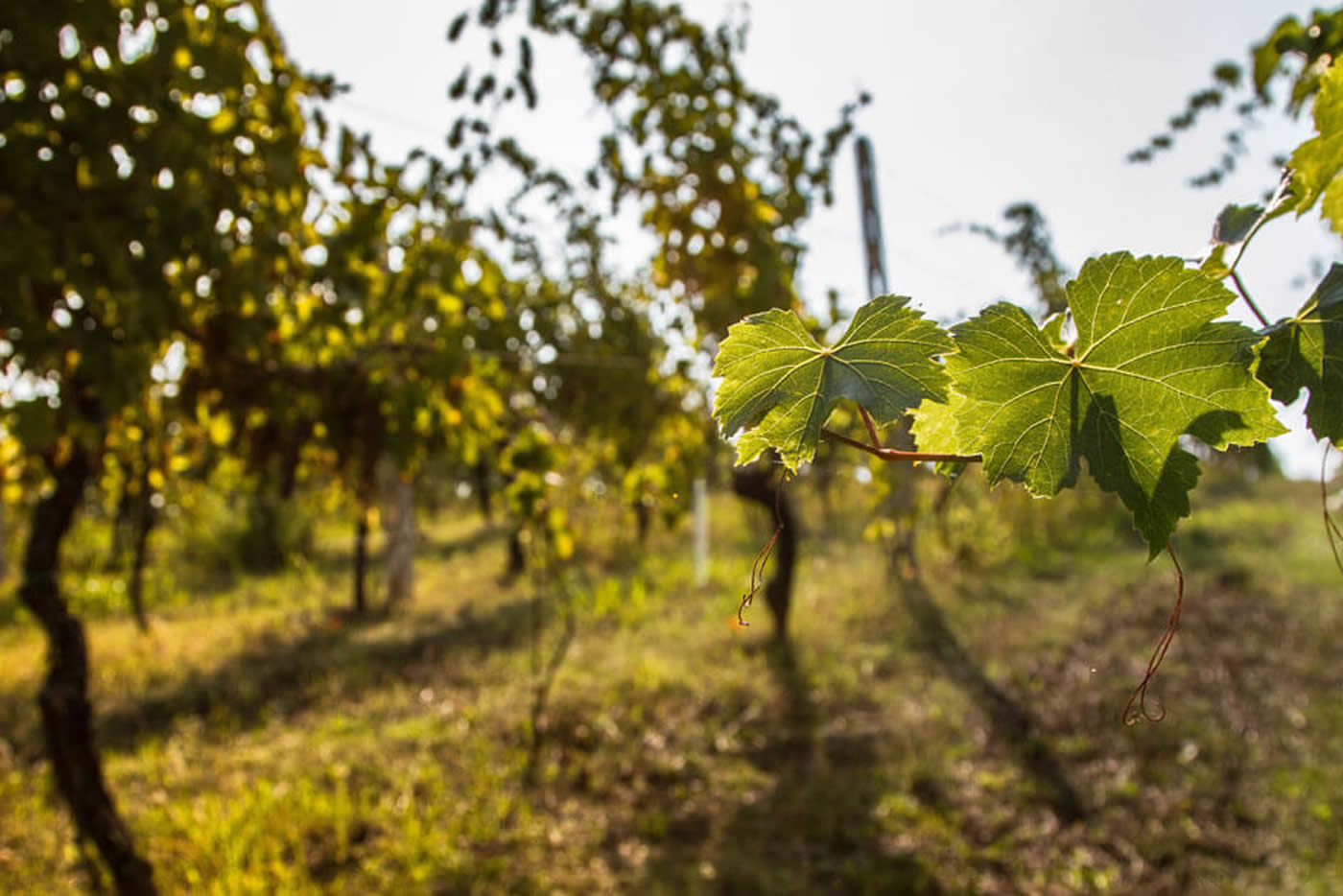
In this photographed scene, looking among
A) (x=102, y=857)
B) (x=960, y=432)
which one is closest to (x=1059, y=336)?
(x=960, y=432)

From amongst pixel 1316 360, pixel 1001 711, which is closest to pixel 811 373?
pixel 1316 360

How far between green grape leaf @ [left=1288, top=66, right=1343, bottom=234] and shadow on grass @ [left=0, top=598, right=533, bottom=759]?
5737mm

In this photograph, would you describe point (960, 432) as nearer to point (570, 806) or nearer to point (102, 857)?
point (102, 857)

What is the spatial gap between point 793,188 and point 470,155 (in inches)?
38.8

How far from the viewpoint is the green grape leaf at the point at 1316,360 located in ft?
1.37

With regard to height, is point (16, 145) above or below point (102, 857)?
above

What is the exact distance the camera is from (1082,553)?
8719 mm

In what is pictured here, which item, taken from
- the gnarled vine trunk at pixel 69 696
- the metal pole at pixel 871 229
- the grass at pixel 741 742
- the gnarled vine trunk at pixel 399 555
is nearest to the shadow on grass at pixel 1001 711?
the grass at pixel 741 742

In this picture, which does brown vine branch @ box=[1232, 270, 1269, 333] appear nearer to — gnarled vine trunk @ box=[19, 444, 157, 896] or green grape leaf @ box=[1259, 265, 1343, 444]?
green grape leaf @ box=[1259, 265, 1343, 444]

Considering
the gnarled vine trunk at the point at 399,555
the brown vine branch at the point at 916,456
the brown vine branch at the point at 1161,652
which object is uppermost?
the brown vine branch at the point at 916,456

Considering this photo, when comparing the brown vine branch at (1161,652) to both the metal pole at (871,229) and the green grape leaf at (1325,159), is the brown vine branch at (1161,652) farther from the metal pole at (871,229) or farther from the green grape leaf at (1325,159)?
the metal pole at (871,229)

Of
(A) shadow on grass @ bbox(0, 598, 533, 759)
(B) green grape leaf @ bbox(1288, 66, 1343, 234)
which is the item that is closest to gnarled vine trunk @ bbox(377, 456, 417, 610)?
(A) shadow on grass @ bbox(0, 598, 533, 759)

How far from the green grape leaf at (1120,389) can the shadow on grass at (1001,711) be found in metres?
4.18

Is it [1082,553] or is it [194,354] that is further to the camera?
[1082,553]
